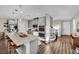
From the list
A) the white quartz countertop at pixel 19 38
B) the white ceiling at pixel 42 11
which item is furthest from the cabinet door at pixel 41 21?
the white quartz countertop at pixel 19 38

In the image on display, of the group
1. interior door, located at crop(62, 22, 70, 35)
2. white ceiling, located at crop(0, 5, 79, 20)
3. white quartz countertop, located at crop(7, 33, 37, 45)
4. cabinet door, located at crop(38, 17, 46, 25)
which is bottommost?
white quartz countertop, located at crop(7, 33, 37, 45)

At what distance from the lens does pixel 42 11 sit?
1.98 metres

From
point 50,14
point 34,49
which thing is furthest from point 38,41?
point 50,14

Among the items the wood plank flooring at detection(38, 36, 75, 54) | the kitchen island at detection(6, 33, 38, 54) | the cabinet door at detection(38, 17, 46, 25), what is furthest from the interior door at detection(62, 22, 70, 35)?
the kitchen island at detection(6, 33, 38, 54)

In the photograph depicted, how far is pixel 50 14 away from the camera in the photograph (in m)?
1.98

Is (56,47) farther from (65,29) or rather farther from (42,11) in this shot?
(42,11)

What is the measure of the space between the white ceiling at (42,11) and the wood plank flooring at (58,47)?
1.22 ft

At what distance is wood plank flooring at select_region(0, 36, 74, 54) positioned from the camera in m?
2.00

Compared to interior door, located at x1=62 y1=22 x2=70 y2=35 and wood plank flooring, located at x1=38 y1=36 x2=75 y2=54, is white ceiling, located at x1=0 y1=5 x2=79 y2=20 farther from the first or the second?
wood plank flooring, located at x1=38 y1=36 x2=75 y2=54

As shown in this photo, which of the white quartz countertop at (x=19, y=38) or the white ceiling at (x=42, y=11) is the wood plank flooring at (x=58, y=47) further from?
the white ceiling at (x=42, y=11)

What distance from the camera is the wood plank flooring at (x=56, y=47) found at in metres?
2.00

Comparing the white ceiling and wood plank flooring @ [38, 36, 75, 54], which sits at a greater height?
the white ceiling

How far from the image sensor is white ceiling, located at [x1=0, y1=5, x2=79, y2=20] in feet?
6.40
